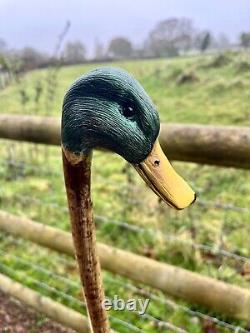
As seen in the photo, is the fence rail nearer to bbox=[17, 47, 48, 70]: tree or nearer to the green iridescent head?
the green iridescent head

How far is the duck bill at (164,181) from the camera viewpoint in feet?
2.03

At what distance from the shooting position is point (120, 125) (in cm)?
60

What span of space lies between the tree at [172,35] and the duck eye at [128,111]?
153 inches

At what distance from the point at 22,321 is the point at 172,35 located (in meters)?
3.47

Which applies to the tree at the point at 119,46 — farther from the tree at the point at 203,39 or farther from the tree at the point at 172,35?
the tree at the point at 203,39

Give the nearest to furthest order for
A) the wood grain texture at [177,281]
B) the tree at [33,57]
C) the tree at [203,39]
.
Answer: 1. the wood grain texture at [177,281]
2. the tree at [33,57]
3. the tree at [203,39]

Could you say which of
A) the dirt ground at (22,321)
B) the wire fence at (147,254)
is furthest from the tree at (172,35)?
the dirt ground at (22,321)

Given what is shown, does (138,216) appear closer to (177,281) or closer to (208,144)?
(177,281)

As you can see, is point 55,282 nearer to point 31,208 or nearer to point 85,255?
point 31,208

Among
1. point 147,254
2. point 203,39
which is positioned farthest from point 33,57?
point 147,254

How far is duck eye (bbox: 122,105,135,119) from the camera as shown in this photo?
1.94 feet

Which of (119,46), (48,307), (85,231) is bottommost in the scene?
(119,46)

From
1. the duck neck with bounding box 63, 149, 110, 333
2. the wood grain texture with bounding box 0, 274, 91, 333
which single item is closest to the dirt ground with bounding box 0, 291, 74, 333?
the wood grain texture with bounding box 0, 274, 91, 333

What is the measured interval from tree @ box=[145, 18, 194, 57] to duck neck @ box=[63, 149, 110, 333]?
12.5 feet
